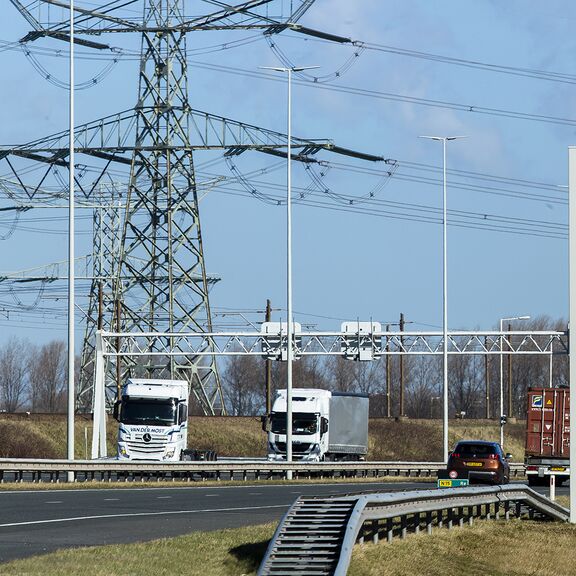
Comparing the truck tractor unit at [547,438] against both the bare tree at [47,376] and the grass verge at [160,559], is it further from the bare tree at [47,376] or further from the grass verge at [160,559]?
the bare tree at [47,376]

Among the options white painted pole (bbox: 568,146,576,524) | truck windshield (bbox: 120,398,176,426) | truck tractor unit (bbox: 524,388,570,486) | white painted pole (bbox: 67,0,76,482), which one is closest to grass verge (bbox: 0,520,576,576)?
white painted pole (bbox: 568,146,576,524)

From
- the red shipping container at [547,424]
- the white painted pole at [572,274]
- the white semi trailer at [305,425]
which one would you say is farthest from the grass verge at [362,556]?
the white semi trailer at [305,425]

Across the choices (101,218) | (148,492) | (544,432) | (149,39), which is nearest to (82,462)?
(148,492)

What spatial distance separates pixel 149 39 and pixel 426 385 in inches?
4405

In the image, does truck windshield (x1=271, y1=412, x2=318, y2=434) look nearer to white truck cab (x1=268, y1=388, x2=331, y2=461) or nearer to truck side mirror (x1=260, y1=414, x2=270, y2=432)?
white truck cab (x1=268, y1=388, x2=331, y2=461)

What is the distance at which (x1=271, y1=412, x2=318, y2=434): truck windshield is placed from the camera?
5994cm

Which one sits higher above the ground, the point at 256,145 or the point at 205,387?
the point at 256,145

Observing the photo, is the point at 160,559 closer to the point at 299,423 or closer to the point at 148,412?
the point at 148,412

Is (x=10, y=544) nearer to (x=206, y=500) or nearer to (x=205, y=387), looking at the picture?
(x=206, y=500)

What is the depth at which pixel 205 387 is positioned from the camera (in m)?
64.5

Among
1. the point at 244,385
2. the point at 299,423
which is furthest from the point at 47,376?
the point at 299,423

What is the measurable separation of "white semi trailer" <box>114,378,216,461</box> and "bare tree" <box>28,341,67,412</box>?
103335mm

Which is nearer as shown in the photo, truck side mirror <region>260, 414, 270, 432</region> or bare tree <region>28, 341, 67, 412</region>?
truck side mirror <region>260, 414, 270, 432</region>

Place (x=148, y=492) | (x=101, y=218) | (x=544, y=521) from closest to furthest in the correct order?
(x=544, y=521) < (x=148, y=492) < (x=101, y=218)
